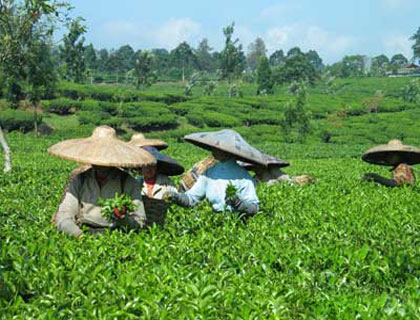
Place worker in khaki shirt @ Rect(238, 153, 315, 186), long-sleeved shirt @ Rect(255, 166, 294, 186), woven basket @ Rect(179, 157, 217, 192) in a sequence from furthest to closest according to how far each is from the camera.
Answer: long-sleeved shirt @ Rect(255, 166, 294, 186) < worker in khaki shirt @ Rect(238, 153, 315, 186) < woven basket @ Rect(179, 157, 217, 192)

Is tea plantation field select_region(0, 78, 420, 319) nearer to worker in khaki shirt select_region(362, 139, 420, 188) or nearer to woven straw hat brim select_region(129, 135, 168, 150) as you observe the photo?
worker in khaki shirt select_region(362, 139, 420, 188)

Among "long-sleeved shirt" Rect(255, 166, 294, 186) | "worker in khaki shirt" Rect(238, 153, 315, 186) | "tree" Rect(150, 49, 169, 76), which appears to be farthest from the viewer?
"tree" Rect(150, 49, 169, 76)

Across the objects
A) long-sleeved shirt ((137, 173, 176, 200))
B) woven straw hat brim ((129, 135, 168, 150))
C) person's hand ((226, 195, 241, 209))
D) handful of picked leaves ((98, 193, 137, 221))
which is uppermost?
woven straw hat brim ((129, 135, 168, 150))

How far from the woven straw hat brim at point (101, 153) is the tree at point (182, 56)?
81263 mm

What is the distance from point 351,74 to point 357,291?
95394 mm

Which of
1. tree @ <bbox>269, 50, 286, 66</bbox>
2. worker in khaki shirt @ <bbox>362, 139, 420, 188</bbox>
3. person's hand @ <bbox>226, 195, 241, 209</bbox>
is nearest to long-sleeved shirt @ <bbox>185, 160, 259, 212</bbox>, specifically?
person's hand @ <bbox>226, 195, 241, 209</bbox>

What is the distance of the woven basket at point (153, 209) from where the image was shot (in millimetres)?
5156

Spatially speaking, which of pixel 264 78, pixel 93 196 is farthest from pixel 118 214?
pixel 264 78

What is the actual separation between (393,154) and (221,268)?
648 centimetres

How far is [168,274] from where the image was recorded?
3363mm

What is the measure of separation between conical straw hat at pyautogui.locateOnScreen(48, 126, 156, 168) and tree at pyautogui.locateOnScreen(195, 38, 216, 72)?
312ft

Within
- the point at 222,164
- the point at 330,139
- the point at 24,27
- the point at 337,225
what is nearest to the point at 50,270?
the point at 222,164

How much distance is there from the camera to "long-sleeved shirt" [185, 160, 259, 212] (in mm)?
5676

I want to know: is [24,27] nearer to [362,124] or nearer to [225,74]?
[362,124]
